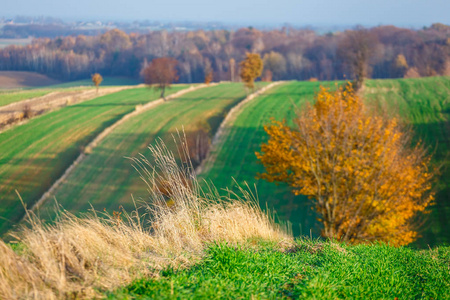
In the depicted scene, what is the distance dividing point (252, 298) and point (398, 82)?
48.8m

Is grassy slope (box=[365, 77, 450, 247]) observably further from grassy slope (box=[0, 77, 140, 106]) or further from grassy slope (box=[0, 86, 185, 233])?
grassy slope (box=[0, 86, 185, 233])

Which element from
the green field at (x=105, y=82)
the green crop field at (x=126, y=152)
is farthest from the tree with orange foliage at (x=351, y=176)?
the green field at (x=105, y=82)

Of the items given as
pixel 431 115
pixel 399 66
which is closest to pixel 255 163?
pixel 431 115

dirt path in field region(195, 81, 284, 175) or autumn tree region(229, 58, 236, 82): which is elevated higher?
autumn tree region(229, 58, 236, 82)

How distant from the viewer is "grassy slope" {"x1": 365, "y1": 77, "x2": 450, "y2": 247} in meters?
20.0

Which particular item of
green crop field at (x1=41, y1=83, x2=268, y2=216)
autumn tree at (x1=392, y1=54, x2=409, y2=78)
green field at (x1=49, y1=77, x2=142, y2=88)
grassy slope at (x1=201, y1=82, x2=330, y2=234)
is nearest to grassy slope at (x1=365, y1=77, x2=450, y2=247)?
grassy slope at (x1=201, y1=82, x2=330, y2=234)

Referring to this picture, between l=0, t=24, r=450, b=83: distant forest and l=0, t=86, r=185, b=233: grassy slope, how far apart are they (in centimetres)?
440

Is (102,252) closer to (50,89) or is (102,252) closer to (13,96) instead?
(13,96)

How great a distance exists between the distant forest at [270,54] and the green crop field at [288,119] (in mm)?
6105

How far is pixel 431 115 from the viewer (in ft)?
111

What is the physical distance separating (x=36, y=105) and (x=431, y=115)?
31410 mm

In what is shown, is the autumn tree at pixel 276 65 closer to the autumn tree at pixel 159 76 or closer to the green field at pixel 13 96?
the autumn tree at pixel 159 76

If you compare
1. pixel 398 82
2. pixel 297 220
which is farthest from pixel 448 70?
pixel 297 220

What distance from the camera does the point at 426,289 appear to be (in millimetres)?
4371
